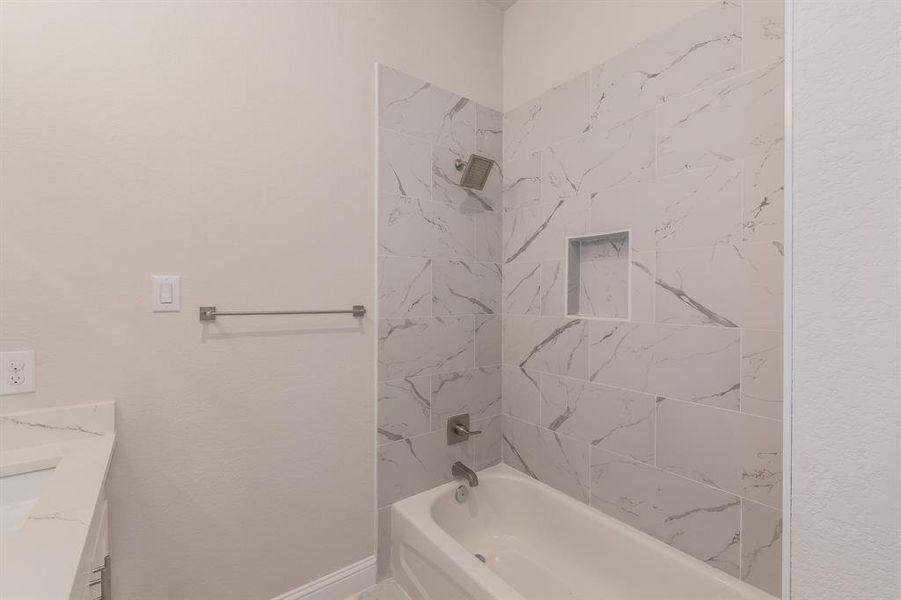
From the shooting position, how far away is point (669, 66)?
137 centimetres

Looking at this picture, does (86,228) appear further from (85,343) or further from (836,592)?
(836,592)

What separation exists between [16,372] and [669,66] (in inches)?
86.1

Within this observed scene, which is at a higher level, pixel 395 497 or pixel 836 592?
pixel 836 592

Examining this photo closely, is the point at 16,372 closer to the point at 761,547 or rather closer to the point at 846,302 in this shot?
the point at 846,302

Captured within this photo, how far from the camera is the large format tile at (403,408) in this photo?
5.45 feet

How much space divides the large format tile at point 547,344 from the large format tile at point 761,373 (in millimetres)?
559

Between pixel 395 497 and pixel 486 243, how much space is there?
1.26 meters

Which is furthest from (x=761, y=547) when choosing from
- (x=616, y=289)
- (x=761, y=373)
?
(x=616, y=289)

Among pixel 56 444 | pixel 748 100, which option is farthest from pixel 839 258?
pixel 56 444

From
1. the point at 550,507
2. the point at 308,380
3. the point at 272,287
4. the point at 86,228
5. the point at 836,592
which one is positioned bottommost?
the point at 550,507

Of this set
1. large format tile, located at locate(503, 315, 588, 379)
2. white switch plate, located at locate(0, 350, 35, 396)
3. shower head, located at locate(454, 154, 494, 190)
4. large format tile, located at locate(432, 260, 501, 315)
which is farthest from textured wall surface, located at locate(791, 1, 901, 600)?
white switch plate, located at locate(0, 350, 35, 396)

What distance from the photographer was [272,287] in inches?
55.2

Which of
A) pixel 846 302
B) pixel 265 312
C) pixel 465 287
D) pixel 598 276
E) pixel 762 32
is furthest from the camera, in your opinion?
pixel 465 287

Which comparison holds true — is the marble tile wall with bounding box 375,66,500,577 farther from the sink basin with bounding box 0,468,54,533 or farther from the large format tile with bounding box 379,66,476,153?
the sink basin with bounding box 0,468,54,533
